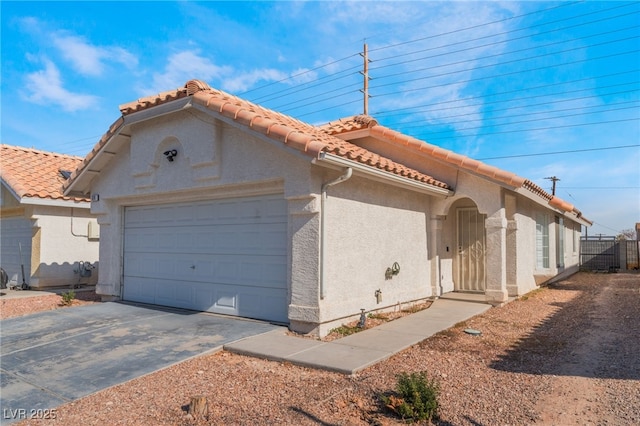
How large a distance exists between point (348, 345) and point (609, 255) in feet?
73.5

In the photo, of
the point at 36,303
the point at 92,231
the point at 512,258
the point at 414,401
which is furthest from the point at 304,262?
the point at 92,231

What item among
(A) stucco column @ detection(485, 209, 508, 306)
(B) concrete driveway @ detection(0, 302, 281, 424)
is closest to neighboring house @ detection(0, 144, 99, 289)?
(B) concrete driveway @ detection(0, 302, 281, 424)

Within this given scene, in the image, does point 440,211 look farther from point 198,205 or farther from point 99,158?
point 99,158

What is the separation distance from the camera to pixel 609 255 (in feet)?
77.1

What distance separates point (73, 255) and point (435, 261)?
11166 millimetres

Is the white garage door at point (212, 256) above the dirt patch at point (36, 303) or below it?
above

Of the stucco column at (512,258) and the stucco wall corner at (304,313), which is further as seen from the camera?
the stucco column at (512,258)

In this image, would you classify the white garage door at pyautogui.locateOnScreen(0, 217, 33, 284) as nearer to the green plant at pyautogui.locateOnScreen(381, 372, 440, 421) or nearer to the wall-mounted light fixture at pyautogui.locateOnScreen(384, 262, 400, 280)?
the wall-mounted light fixture at pyautogui.locateOnScreen(384, 262, 400, 280)

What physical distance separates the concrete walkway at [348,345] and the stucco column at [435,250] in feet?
7.51

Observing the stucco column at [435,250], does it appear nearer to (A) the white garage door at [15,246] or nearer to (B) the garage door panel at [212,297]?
(B) the garage door panel at [212,297]

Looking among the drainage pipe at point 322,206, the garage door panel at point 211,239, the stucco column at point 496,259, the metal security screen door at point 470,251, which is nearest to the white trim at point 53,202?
the garage door panel at point 211,239

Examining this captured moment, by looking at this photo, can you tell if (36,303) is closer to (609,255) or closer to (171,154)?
(171,154)

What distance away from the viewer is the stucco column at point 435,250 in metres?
10.7

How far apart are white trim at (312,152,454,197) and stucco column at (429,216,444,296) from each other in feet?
2.43
